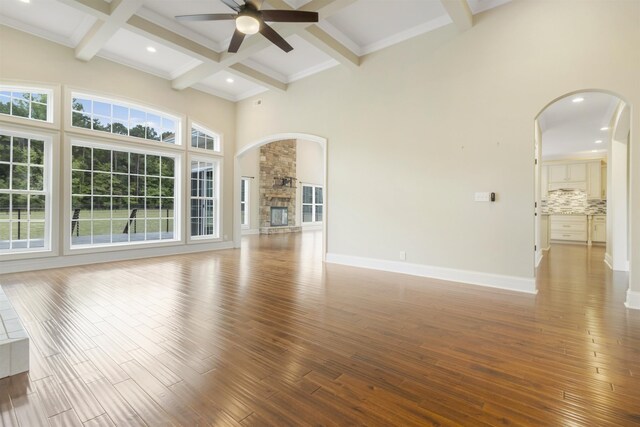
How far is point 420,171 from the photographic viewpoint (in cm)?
469

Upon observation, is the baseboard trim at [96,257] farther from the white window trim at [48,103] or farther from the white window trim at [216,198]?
the white window trim at [48,103]

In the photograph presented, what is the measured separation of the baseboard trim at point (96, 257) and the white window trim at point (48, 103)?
2.16m

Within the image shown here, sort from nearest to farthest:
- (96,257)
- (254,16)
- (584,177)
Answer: (254,16) < (96,257) < (584,177)

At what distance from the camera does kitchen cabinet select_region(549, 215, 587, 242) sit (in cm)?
910

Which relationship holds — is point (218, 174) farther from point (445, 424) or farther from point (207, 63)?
point (445, 424)

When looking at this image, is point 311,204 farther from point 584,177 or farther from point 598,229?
point 598,229

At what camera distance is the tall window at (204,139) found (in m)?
6.94

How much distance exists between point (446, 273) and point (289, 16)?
12.9 feet

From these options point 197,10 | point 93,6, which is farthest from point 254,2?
point 93,6

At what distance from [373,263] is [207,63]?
465 cm

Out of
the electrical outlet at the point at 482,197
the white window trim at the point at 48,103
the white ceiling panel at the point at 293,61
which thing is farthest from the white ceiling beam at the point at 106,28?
the electrical outlet at the point at 482,197

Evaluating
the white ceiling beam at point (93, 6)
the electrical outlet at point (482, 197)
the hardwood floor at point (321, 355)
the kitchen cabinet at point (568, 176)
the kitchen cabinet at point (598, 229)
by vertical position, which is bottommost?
the hardwood floor at point (321, 355)

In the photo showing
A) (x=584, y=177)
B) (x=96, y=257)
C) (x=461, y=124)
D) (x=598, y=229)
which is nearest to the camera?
(x=461, y=124)

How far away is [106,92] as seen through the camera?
5473 mm
